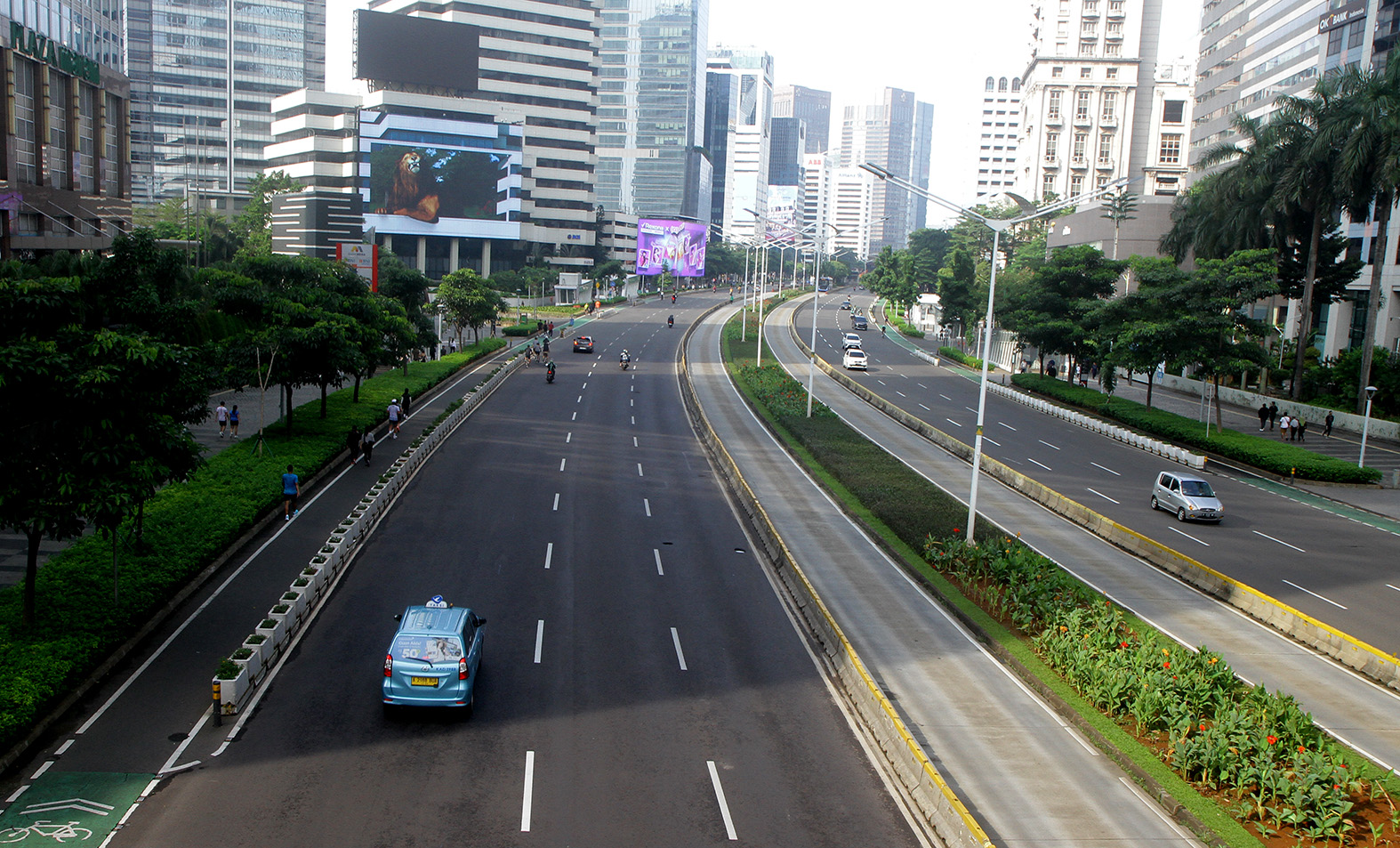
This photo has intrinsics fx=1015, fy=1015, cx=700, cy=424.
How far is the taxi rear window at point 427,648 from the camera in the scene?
62.5ft

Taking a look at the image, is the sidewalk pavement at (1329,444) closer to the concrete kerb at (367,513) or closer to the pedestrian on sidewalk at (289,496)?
the concrete kerb at (367,513)

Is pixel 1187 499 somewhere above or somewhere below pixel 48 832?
above

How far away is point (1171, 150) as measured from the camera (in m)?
165

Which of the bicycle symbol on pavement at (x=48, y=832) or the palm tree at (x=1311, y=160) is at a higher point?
the palm tree at (x=1311, y=160)

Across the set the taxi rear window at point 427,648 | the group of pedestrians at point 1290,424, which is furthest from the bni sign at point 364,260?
the group of pedestrians at point 1290,424

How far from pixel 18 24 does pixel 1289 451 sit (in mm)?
69749

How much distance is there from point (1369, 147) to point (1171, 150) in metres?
118

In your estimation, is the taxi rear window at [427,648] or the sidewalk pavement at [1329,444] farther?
the sidewalk pavement at [1329,444]

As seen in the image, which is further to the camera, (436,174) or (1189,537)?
(436,174)

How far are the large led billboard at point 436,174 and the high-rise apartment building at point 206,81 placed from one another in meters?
47.1

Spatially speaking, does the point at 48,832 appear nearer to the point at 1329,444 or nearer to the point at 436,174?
the point at 1329,444

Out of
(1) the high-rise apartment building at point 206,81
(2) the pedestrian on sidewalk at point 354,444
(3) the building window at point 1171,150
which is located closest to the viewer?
(2) the pedestrian on sidewalk at point 354,444

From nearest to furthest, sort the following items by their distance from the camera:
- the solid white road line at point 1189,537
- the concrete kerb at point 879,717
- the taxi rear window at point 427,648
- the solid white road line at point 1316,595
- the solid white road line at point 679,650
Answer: the concrete kerb at point 879,717, the taxi rear window at point 427,648, the solid white road line at point 679,650, the solid white road line at point 1316,595, the solid white road line at point 1189,537

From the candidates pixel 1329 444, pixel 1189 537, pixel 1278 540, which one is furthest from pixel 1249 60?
pixel 1189 537
